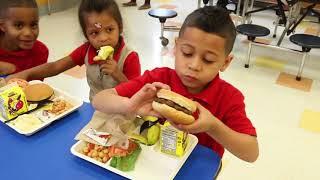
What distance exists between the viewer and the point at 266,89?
2.70 metres

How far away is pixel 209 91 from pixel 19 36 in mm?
→ 882

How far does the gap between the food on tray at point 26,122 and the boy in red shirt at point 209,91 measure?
0.19 meters

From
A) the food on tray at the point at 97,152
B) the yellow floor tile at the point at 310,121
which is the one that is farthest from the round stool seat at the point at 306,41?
the food on tray at the point at 97,152

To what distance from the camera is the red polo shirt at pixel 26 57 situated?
146cm

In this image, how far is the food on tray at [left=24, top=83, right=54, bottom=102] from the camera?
1.06 m

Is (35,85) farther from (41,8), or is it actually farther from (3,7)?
(41,8)

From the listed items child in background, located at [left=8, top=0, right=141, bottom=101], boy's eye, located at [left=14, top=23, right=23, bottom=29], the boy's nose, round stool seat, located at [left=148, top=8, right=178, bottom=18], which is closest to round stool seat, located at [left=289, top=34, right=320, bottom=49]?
round stool seat, located at [left=148, top=8, right=178, bottom=18]

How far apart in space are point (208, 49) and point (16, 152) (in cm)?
60

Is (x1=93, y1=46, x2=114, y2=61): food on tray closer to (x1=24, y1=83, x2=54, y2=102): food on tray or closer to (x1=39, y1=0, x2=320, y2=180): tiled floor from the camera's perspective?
(x1=24, y1=83, x2=54, y2=102): food on tray

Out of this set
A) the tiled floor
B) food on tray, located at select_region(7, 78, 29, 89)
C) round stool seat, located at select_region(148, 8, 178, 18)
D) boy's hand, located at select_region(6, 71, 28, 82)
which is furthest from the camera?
round stool seat, located at select_region(148, 8, 178, 18)

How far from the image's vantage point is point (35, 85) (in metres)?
1.11

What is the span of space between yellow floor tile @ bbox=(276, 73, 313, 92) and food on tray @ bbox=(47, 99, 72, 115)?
2225mm

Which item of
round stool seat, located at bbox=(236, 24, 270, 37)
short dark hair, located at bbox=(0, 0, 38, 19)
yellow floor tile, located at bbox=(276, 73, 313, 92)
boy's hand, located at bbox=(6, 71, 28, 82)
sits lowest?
yellow floor tile, located at bbox=(276, 73, 313, 92)

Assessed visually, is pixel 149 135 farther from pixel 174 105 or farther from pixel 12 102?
pixel 12 102
